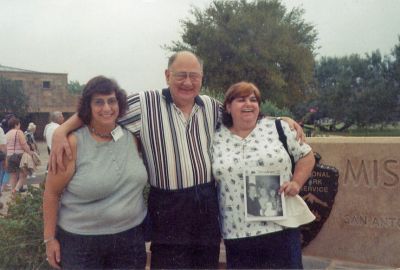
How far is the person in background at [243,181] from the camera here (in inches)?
102

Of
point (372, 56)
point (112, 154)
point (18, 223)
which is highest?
point (372, 56)

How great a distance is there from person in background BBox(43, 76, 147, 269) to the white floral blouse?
47 centimetres

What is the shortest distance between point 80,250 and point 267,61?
24.7 metres

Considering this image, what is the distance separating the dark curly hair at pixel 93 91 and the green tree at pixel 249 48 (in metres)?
22.5

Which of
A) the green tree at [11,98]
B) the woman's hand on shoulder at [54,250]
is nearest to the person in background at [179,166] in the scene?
the woman's hand on shoulder at [54,250]

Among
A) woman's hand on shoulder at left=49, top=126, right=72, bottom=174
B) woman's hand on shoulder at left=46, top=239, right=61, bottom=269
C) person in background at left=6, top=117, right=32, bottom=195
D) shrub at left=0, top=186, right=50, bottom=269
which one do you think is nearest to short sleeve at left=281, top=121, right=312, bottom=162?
woman's hand on shoulder at left=49, top=126, right=72, bottom=174

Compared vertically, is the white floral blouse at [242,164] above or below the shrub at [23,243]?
above

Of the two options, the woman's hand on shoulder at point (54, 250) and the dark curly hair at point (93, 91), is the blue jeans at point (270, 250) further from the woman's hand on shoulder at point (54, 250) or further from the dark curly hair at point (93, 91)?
the dark curly hair at point (93, 91)

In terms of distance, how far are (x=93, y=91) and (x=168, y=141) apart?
502 millimetres

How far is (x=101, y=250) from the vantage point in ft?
7.86

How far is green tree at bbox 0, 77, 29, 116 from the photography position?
28984 millimetres

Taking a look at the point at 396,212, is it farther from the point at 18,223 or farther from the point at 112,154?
the point at 18,223

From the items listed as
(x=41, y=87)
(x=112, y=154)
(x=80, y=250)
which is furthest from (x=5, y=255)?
(x=41, y=87)

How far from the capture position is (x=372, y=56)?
41.9 metres
